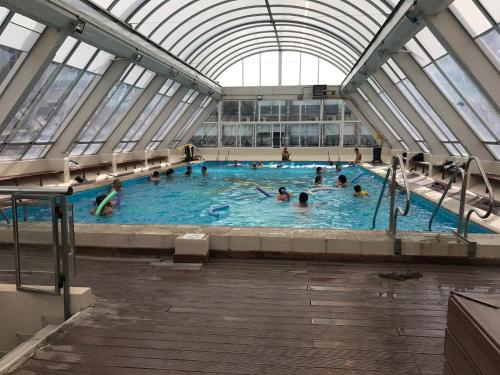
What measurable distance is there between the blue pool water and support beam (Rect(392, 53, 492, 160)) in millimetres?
2153

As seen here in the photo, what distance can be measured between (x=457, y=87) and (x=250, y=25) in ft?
38.7

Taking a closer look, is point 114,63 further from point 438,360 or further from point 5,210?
point 438,360

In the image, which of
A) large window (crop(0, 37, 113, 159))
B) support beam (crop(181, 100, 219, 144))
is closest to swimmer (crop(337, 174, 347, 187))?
large window (crop(0, 37, 113, 159))

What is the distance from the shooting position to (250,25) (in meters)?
19.3

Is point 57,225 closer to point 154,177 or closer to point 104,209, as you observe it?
point 104,209

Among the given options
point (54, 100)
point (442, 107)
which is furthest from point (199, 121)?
point (442, 107)

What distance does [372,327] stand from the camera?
3162 millimetres

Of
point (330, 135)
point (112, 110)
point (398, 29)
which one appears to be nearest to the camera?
point (398, 29)

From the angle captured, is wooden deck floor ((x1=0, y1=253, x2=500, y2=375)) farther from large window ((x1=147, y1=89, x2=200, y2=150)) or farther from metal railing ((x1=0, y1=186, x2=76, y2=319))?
large window ((x1=147, y1=89, x2=200, y2=150))

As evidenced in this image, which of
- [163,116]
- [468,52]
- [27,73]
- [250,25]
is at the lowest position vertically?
[163,116]

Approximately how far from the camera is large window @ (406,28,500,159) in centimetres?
959

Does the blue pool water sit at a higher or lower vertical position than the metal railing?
lower

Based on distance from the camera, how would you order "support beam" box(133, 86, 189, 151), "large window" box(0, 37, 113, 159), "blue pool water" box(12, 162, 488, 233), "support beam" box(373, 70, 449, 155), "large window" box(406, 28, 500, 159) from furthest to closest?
1. "support beam" box(133, 86, 189, 151)
2. "support beam" box(373, 70, 449, 155)
3. "large window" box(0, 37, 113, 159)
4. "blue pool water" box(12, 162, 488, 233)
5. "large window" box(406, 28, 500, 159)

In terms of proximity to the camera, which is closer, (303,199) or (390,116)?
(303,199)
